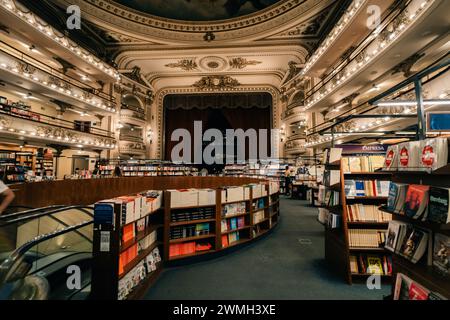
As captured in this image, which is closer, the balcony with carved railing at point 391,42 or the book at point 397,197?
the book at point 397,197

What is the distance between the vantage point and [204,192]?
3549mm

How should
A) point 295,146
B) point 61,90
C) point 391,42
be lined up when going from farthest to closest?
point 295,146 < point 61,90 < point 391,42

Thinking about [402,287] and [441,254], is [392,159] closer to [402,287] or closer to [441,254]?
[441,254]

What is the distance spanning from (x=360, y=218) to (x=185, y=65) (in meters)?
13.8

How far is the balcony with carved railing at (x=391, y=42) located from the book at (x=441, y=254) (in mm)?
6536

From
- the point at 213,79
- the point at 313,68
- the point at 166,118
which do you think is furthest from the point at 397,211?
the point at 166,118

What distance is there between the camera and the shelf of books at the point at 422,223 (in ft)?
4.23

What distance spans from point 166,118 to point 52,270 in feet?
49.1

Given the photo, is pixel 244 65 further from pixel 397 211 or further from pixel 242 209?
pixel 397 211

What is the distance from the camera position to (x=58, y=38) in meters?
8.88

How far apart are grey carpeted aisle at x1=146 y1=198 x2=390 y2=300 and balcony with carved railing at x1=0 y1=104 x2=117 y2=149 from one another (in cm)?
848

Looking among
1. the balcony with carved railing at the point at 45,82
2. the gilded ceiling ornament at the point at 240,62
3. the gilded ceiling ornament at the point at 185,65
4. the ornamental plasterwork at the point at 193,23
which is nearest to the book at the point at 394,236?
the ornamental plasterwork at the point at 193,23

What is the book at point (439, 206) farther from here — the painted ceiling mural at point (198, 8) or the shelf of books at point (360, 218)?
the painted ceiling mural at point (198, 8)

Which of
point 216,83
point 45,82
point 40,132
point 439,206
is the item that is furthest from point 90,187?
point 216,83
